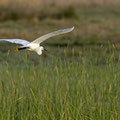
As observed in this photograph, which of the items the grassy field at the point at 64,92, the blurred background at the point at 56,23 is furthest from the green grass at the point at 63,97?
→ the blurred background at the point at 56,23

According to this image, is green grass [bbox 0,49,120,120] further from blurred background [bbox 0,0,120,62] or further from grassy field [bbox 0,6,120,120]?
blurred background [bbox 0,0,120,62]

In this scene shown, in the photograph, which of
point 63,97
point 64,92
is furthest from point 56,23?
point 63,97

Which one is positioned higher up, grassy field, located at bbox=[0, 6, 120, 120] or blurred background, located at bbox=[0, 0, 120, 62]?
blurred background, located at bbox=[0, 0, 120, 62]

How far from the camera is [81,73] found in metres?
4.81

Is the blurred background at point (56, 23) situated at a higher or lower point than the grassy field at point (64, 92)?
higher

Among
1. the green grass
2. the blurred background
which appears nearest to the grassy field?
the green grass

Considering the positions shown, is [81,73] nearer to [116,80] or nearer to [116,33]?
[116,80]

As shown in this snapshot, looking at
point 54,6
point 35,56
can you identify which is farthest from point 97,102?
point 54,6

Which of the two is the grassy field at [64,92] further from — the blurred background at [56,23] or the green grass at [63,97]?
the blurred background at [56,23]

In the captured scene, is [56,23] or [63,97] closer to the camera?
[63,97]

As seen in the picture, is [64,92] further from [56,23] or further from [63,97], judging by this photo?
[56,23]

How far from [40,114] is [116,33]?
808 centimetres

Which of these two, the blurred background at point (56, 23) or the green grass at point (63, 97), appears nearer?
the green grass at point (63, 97)

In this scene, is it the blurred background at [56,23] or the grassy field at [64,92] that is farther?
the blurred background at [56,23]
